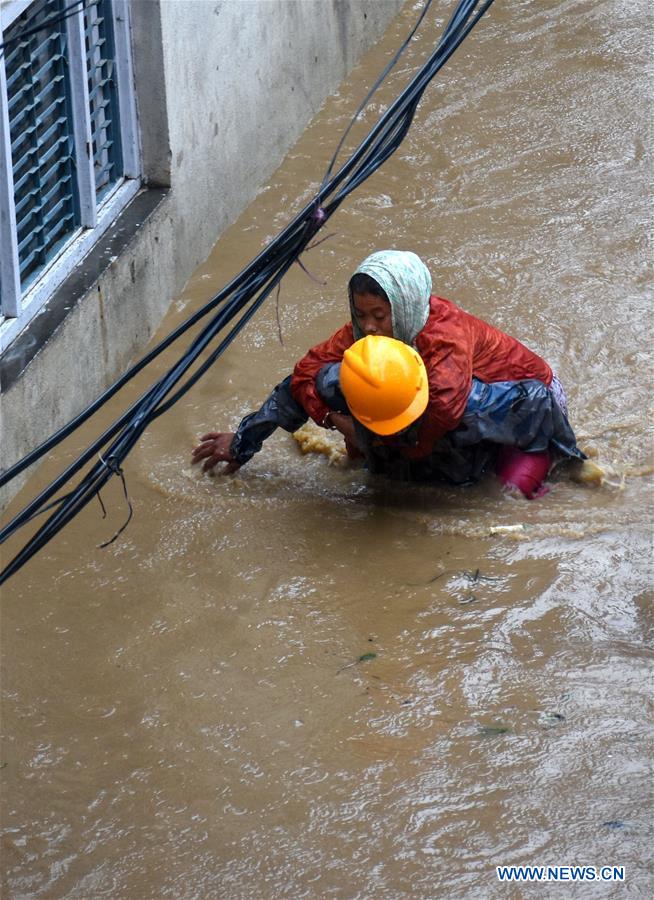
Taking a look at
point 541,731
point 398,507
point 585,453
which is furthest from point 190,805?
point 585,453

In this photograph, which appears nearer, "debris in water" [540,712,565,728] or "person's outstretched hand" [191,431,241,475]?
"debris in water" [540,712,565,728]

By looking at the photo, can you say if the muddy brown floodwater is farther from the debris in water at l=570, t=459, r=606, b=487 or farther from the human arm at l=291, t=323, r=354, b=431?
the human arm at l=291, t=323, r=354, b=431

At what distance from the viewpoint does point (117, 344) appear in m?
5.62

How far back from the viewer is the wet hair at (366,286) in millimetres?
4195

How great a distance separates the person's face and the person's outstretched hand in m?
0.79

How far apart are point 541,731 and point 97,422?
2484 mm

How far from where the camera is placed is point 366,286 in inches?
167

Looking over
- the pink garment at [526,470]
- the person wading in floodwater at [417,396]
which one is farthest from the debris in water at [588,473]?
the pink garment at [526,470]

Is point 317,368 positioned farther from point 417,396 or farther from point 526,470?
point 526,470

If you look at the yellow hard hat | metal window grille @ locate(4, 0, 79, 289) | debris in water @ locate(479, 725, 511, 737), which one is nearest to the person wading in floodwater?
the yellow hard hat

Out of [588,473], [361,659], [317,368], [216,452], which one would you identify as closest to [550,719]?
[361,659]

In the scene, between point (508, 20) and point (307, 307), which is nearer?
point (307, 307)

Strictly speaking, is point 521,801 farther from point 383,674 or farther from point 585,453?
point 585,453

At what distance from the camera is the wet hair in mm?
4195
